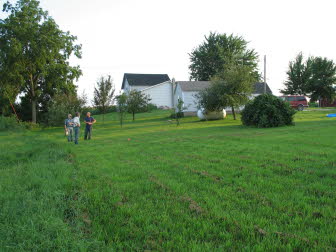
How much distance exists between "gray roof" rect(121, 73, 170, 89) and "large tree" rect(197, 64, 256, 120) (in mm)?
26225

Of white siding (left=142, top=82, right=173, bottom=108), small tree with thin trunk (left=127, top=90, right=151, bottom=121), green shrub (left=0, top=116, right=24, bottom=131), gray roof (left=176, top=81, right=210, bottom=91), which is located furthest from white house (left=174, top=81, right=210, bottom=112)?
green shrub (left=0, top=116, right=24, bottom=131)

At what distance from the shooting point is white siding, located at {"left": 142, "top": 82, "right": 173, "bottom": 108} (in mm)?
48156

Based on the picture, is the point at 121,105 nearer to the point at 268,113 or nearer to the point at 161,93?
the point at 268,113

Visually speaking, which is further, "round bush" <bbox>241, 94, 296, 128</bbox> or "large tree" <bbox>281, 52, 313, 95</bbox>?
"large tree" <bbox>281, 52, 313, 95</bbox>

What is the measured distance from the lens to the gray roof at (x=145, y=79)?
5250 cm

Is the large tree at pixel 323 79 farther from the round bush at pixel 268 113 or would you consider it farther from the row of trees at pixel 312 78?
the round bush at pixel 268 113

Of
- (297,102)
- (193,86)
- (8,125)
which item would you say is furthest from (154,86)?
(8,125)

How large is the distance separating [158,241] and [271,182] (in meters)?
2.70

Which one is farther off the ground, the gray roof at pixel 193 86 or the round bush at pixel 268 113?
the gray roof at pixel 193 86

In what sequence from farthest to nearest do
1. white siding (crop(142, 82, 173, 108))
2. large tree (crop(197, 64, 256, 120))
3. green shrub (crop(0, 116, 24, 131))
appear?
white siding (crop(142, 82, 173, 108))
large tree (crop(197, 64, 256, 120))
green shrub (crop(0, 116, 24, 131))

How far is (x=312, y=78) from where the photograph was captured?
154 feet

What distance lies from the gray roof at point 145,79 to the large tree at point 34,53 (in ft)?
61.0

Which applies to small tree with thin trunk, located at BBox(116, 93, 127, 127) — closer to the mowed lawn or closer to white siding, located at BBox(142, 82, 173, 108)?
white siding, located at BBox(142, 82, 173, 108)

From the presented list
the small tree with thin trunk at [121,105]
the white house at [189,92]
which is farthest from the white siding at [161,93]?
the small tree with thin trunk at [121,105]
